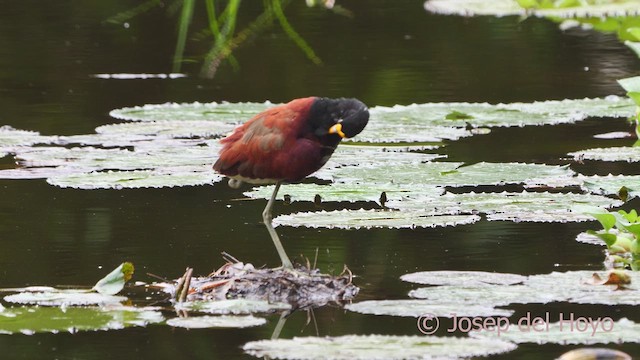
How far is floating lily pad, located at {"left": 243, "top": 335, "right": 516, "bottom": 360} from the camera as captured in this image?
3652 mm

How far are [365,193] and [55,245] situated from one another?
1422mm

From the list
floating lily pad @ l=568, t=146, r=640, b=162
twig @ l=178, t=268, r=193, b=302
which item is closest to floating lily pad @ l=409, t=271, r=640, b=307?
twig @ l=178, t=268, r=193, b=302

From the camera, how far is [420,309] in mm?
4191

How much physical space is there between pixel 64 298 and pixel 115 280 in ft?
0.56

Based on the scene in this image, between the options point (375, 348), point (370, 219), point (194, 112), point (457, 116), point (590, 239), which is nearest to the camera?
point (375, 348)

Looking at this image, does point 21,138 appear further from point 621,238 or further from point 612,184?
point 621,238

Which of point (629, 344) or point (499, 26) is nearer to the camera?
point (629, 344)

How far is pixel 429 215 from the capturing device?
564cm

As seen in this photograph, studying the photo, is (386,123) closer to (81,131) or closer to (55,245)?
(81,131)

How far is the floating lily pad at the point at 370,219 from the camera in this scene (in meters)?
5.48

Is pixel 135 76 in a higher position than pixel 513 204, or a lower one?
lower

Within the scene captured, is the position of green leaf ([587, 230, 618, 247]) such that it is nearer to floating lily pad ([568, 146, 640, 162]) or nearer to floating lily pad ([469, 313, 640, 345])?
floating lily pad ([469, 313, 640, 345])

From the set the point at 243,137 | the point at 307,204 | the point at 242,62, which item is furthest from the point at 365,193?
the point at 242,62

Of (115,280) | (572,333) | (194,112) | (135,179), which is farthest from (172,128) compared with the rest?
(572,333)
